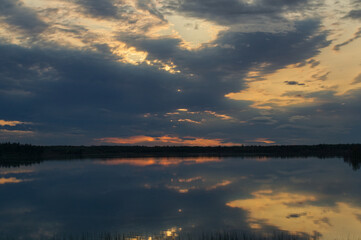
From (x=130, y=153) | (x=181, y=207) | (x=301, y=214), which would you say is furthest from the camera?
(x=130, y=153)

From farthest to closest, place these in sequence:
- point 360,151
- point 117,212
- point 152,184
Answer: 1. point 360,151
2. point 152,184
3. point 117,212

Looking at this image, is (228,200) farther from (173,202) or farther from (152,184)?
(152,184)

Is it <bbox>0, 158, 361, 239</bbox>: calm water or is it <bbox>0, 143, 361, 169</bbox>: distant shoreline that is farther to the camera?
<bbox>0, 143, 361, 169</bbox>: distant shoreline

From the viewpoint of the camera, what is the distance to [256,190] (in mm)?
29031

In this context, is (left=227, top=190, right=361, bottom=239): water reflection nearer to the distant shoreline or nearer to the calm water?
the calm water

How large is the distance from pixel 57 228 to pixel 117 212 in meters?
4.38

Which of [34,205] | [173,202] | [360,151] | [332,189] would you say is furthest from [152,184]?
[360,151]

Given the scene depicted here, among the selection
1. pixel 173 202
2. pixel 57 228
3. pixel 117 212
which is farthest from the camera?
Answer: pixel 173 202

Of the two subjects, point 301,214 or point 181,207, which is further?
point 181,207

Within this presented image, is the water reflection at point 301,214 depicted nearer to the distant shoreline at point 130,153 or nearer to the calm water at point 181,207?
the calm water at point 181,207

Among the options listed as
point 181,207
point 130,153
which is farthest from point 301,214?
point 130,153

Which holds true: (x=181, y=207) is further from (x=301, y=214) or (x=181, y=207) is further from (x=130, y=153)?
(x=130, y=153)

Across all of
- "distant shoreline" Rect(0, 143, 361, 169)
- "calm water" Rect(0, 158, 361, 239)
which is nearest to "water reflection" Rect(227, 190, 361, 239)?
"calm water" Rect(0, 158, 361, 239)

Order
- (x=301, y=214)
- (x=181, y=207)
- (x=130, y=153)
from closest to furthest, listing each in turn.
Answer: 1. (x=301, y=214)
2. (x=181, y=207)
3. (x=130, y=153)
